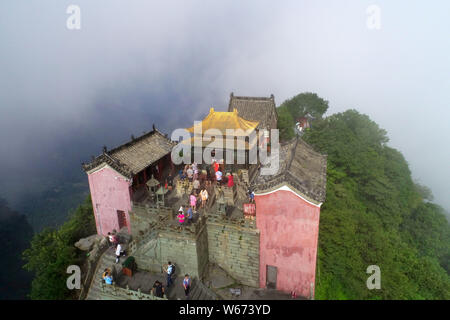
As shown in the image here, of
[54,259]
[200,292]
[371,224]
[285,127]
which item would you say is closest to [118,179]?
[54,259]

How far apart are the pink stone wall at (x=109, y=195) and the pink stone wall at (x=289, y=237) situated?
34.3 ft

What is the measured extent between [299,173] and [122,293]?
1340 centimetres

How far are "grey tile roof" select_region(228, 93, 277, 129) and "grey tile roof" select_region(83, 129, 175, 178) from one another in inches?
529

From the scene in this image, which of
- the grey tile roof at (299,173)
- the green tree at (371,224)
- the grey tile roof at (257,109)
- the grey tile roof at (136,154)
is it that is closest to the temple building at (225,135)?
the grey tile roof at (136,154)

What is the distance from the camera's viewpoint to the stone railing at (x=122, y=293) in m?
17.4

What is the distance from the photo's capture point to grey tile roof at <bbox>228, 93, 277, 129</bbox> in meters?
37.6

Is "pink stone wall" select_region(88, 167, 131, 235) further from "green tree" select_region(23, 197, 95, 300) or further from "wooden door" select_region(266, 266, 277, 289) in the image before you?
"wooden door" select_region(266, 266, 277, 289)

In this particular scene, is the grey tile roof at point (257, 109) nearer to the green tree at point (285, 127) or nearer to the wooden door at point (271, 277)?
the green tree at point (285, 127)

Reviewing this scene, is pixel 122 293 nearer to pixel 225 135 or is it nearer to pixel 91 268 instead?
pixel 91 268

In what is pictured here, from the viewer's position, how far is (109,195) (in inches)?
898

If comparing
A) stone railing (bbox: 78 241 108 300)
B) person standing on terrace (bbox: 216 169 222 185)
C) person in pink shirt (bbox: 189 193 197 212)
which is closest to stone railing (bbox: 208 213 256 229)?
person in pink shirt (bbox: 189 193 197 212)

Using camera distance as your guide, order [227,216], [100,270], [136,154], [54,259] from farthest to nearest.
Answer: [54,259] → [136,154] → [100,270] → [227,216]

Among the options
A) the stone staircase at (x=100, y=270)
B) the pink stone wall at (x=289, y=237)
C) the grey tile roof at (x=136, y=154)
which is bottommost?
the stone staircase at (x=100, y=270)

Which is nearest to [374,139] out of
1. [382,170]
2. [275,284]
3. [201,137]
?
[382,170]
